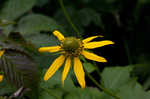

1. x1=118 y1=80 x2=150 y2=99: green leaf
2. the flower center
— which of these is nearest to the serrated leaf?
the flower center

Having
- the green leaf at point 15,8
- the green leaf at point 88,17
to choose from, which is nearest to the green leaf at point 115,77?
the green leaf at point 88,17

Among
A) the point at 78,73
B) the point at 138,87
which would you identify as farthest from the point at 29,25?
the point at 138,87

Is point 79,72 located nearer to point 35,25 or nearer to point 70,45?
point 70,45

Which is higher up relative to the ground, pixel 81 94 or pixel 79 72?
pixel 79 72

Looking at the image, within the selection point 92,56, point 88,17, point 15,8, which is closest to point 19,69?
point 92,56

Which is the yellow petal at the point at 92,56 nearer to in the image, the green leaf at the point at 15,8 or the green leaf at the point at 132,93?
the green leaf at the point at 132,93

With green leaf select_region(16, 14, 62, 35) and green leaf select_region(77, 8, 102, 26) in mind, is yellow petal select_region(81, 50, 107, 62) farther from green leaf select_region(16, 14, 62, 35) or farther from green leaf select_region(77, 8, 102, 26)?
green leaf select_region(77, 8, 102, 26)

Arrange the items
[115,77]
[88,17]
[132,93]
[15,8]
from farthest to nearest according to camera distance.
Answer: [88,17]
[15,8]
[115,77]
[132,93]
